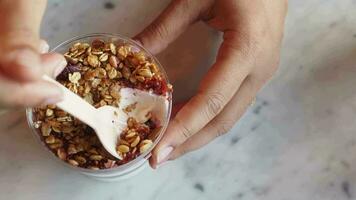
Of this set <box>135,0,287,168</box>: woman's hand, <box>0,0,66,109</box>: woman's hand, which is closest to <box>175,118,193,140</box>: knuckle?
<box>135,0,287,168</box>: woman's hand

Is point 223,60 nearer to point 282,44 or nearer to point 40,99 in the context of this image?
point 282,44

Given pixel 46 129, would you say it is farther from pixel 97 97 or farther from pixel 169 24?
pixel 169 24

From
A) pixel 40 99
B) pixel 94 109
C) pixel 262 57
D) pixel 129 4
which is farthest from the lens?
pixel 129 4

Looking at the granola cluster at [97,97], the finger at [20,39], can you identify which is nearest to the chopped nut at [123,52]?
the granola cluster at [97,97]

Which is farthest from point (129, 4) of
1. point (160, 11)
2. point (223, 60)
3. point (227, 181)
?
point (227, 181)

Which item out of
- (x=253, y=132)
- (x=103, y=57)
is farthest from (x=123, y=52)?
(x=253, y=132)

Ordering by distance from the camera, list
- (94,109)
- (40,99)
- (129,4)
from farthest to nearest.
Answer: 1. (129,4)
2. (94,109)
3. (40,99)

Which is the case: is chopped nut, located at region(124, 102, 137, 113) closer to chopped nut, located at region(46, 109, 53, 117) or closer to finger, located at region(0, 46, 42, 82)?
chopped nut, located at region(46, 109, 53, 117)
